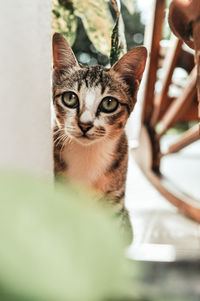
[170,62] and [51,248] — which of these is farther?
[170,62]

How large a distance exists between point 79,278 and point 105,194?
1.36ft

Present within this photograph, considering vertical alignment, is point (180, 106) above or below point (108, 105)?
below

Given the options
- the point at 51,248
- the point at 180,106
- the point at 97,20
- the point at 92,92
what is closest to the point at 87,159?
the point at 92,92

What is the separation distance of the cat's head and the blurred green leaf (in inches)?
14.2

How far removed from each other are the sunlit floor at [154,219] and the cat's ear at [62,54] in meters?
0.46

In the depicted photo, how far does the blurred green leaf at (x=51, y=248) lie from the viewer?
0.10 metres

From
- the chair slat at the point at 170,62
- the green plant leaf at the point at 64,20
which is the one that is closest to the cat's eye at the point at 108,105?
the green plant leaf at the point at 64,20

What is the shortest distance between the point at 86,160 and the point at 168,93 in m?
0.64

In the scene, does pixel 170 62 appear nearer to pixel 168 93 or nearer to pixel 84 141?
pixel 168 93

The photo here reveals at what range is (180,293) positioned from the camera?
52 cm

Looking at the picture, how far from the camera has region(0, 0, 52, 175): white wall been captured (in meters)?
0.41

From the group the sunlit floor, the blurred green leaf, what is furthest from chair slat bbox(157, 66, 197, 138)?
the blurred green leaf

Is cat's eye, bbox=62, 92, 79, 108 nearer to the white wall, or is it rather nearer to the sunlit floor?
the white wall

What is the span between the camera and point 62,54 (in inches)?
18.4
